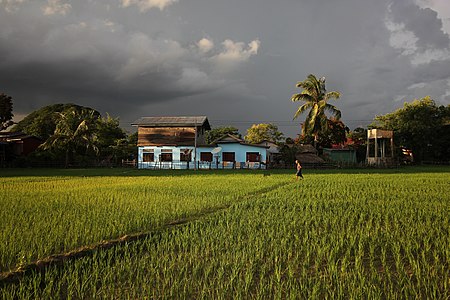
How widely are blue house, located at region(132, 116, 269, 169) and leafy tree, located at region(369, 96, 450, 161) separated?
675 inches

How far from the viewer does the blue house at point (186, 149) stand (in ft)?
104

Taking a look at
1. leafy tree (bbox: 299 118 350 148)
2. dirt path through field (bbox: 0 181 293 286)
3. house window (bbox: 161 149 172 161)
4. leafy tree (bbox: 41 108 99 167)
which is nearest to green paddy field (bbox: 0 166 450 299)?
dirt path through field (bbox: 0 181 293 286)

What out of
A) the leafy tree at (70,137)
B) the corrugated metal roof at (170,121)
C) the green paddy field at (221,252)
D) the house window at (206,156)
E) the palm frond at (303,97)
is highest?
the palm frond at (303,97)

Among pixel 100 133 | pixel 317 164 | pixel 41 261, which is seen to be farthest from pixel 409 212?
pixel 100 133

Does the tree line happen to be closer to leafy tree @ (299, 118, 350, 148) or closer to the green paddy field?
leafy tree @ (299, 118, 350, 148)

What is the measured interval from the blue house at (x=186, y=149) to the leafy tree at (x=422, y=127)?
1714 centimetres

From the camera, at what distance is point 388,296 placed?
302 cm

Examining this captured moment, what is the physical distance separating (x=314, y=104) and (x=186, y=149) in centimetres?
Answer: 1378

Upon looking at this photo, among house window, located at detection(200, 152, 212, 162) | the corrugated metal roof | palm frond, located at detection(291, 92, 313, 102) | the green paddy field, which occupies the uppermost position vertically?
palm frond, located at detection(291, 92, 313, 102)

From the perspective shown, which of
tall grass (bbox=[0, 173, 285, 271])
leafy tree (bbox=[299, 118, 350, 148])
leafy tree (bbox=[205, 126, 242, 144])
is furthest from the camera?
leafy tree (bbox=[205, 126, 242, 144])

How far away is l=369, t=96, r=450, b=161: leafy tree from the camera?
36688 mm

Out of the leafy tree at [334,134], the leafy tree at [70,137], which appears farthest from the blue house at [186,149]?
the leafy tree at [334,134]

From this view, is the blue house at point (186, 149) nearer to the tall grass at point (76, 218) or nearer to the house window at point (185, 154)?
the house window at point (185, 154)

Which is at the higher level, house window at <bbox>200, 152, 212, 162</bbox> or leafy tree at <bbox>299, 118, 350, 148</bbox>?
leafy tree at <bbox>299, 118, 350, 148</bbox>
